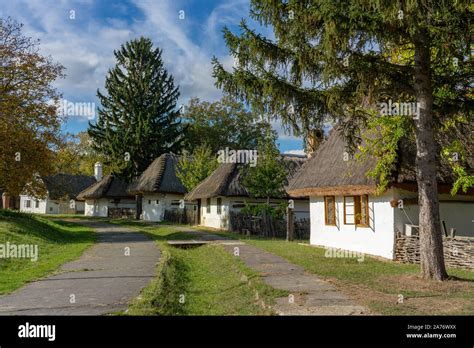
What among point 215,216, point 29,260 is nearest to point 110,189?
point 215,216

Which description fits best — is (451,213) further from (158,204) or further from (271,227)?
(158,204)

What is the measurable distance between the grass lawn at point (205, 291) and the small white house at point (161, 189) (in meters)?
27.8

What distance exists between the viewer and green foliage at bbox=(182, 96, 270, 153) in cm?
6169

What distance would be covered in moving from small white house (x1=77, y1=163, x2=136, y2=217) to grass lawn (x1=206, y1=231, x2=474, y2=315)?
131 feet

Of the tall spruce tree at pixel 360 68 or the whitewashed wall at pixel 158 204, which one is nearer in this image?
the tall spruce tree at pixel 360 68

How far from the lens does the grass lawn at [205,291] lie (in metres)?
7.58

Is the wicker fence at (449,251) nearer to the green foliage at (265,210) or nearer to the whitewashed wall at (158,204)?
the green foliage at (265,210)

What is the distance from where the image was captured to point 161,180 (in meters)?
42.2

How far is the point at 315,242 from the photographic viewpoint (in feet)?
63.9

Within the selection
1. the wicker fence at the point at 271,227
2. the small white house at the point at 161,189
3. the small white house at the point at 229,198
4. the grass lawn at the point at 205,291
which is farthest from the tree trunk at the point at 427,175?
the small white house at the point at 161,189

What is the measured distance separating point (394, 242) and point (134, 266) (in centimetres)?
803

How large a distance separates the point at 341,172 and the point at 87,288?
34.2 ft
